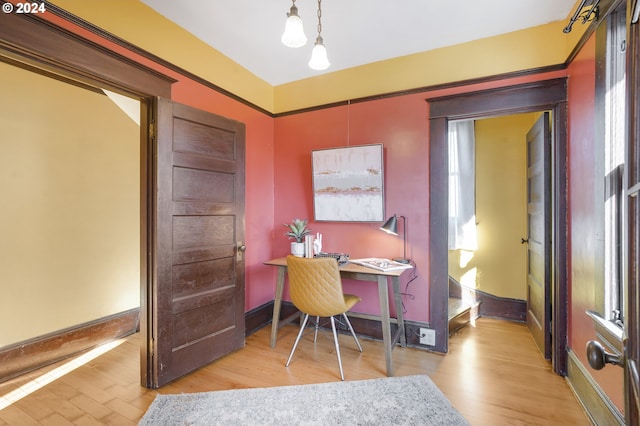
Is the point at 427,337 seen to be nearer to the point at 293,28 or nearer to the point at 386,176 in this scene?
the point at 386,176

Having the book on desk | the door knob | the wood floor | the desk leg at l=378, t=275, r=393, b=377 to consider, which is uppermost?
the door knob

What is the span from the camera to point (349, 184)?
9.84 feet

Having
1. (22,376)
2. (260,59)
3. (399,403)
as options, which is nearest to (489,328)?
(399,403)

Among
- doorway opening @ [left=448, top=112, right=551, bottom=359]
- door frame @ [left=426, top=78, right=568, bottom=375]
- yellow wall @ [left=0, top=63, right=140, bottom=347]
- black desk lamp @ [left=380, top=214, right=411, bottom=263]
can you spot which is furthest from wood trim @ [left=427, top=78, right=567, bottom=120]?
yellow wall @ [left=0, top=63, right=140, bottom=347]

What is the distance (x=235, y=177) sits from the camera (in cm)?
265

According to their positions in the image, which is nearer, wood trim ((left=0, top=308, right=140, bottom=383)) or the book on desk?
wood trim ((left=0, top=308, right=140, bottom=383))

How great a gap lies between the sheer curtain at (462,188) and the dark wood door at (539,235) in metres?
0.61

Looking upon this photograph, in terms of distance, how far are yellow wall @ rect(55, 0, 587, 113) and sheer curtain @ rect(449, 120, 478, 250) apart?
1.10 m

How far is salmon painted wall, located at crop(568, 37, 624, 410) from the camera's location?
1.78 metres

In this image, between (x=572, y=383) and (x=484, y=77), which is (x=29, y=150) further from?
(x=572, y=383)

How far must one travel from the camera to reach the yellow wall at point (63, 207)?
2332 mm

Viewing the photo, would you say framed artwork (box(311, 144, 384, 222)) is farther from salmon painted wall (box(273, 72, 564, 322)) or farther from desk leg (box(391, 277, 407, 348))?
desk leg (box(391, 277, 407, 348))

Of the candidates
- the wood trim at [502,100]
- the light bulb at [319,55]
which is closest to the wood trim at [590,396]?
the wood trim at [502,100]

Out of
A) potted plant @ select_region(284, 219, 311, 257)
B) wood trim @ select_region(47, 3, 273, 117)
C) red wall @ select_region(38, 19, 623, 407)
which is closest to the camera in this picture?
wood trim @ select_region(47, 3, 273, 117)
